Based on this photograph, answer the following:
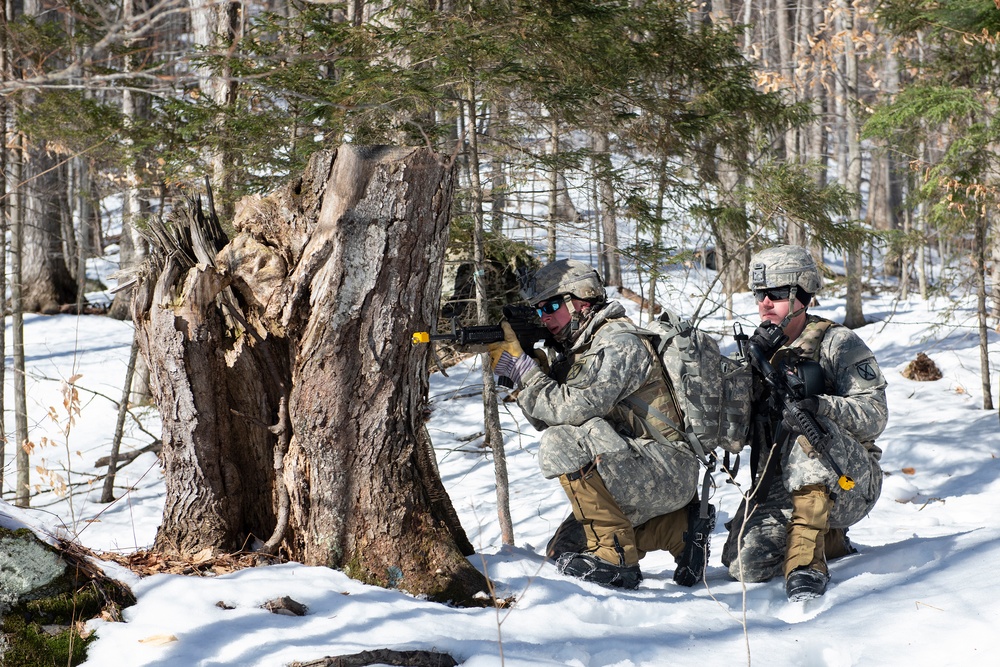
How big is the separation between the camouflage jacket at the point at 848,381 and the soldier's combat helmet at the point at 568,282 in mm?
1103

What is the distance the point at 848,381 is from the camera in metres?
4.09

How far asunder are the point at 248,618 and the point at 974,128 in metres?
7.37

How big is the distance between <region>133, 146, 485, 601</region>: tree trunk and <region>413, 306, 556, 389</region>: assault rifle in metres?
0.42

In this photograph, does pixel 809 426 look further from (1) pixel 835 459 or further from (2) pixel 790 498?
(2) pixel 790 498

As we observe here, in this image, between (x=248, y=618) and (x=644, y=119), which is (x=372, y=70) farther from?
(x=248, y=618)

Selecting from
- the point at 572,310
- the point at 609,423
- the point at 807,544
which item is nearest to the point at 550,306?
the point at 572,310

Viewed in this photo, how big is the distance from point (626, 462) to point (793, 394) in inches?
34.3

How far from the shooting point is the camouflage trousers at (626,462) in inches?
157

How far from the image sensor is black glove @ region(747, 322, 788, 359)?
160 inches

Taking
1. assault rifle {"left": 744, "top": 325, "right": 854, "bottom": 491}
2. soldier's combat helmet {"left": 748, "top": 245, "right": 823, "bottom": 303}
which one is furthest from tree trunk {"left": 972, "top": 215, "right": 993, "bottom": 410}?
assault rifle {"left": 744, "top": 325, "right": 854, "bottom": 491}

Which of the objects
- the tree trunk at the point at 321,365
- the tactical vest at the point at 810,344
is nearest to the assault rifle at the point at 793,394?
the tactical vest at the point at 810,344

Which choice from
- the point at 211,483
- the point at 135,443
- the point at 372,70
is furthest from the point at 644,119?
the point at 135,443

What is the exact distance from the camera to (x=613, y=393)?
3916 millimetres

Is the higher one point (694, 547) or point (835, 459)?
point (835, 459)
